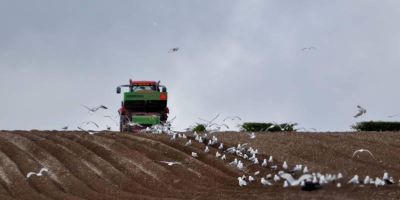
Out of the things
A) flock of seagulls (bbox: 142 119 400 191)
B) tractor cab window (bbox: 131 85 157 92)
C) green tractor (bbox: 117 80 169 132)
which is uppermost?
tractor cab window (bbox: 131 85 157 92)

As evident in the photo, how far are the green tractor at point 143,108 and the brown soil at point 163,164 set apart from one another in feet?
27.8

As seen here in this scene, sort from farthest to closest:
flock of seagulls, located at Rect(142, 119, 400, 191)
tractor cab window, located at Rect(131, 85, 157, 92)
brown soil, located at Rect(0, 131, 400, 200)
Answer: tractor cab window, located at Rect(131, 85, 157, 92)
brown soil, located at Rect(0, 131, 400, 200)
flock of seagulls, located at Rect(142, 119, 400, 191)

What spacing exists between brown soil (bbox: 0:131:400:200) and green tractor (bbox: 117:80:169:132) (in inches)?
334

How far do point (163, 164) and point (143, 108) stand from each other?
14.4 meters

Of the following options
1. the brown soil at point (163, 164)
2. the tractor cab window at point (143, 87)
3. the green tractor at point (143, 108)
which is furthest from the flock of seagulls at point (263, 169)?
the tractor cab window at point (143, 87)

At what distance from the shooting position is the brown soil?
56.0ft

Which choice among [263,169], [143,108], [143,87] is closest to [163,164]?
[263,169]

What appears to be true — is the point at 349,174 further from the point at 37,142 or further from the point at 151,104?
the point at 151,104

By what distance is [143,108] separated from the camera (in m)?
34.8

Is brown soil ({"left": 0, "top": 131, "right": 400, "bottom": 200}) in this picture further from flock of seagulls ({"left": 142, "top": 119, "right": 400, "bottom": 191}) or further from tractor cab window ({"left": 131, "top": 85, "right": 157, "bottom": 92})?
tractor cab window ({"left": 131, "top": 85, "right": 157, "bottom": 92})

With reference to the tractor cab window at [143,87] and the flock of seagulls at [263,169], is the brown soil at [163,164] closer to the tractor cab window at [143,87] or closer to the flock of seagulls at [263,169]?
the flock of seagulls at [263,169]

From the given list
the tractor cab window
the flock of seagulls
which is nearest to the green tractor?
the tractor cab window

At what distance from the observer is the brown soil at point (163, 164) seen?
17.1 meters

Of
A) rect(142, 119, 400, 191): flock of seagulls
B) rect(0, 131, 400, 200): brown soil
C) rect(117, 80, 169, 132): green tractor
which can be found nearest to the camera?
rect(142, 119, 400, 191): flock of seagulls
